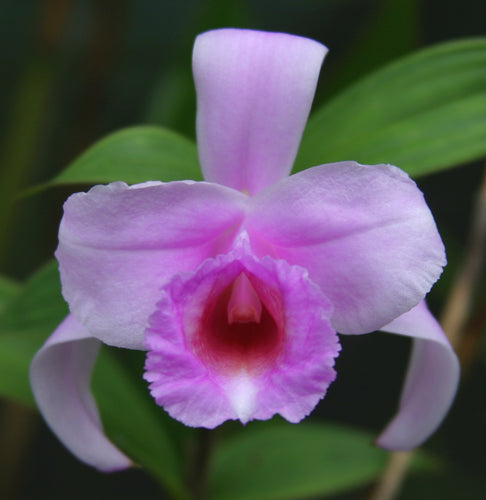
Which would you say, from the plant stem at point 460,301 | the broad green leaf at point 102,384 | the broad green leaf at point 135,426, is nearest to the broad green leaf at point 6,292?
the broad green leaf at point 102,384

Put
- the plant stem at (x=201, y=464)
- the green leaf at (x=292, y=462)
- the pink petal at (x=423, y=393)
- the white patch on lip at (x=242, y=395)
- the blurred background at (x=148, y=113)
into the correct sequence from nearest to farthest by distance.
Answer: the white patch on lip at (x=242, y=395) < the pink petal at (x=423, y=393) < the plant stem at (x=201, y=464) < the green leaf at (x=292, y=462) < the blurred background at (x=148, y=113)

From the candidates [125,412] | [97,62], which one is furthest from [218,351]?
[97,62]

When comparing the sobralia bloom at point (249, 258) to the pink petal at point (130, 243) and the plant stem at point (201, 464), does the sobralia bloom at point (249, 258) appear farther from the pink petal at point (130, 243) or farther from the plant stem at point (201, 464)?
the plant stem at point (201, 464)

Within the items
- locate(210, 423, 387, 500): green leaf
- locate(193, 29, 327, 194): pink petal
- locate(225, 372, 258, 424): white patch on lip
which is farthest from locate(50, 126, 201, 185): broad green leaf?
locate(210, 423, 387, 500): green leaf

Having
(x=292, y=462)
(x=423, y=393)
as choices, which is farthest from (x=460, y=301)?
(x=292, y=462)

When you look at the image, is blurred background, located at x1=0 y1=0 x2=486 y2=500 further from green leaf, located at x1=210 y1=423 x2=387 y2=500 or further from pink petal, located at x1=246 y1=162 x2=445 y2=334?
pink petal, located at x1=246 y1=162 x2=445 y2=334

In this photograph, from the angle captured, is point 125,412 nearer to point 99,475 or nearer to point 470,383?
point 99,475
